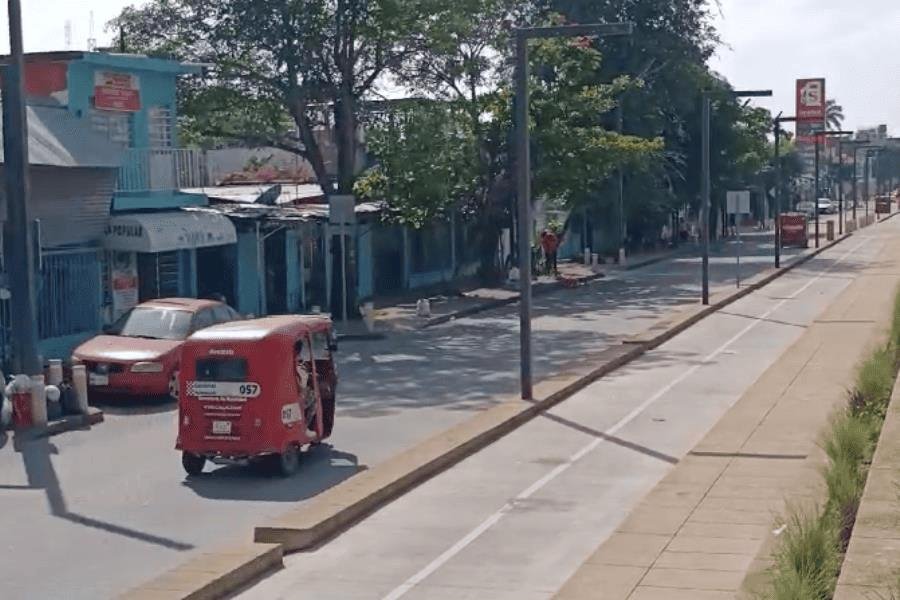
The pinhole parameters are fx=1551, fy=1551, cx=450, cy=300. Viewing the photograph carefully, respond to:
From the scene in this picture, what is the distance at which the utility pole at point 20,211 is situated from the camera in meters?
21.6

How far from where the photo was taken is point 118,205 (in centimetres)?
3328

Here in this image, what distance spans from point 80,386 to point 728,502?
11.0m

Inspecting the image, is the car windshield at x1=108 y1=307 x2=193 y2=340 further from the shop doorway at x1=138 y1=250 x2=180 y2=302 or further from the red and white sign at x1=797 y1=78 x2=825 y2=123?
the red and white sign at x1=797 y1=78 x2=825 y2=123

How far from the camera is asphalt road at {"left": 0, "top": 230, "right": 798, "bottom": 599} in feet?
45.2

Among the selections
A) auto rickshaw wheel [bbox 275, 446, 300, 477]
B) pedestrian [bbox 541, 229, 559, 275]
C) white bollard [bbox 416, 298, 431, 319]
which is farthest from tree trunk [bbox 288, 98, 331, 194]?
auto rickshaw wheel [bbox 275, 446, 300, 477]

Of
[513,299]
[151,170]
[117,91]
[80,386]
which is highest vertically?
[117,91]

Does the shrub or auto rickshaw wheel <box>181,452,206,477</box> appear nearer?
the shrub

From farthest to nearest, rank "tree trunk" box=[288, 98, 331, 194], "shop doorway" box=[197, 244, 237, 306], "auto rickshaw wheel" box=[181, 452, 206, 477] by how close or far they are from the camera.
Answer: "tree trunk" box=[288, 98, 331, 194] → "shop doorway" box=[197, 244, 237, 306] → "auto rickshaw wheel" box=[181, 452, 206, 477]

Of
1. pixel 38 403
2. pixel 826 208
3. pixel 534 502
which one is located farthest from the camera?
pixel 826 208

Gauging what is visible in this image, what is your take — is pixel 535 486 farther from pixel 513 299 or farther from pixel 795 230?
pixel 795 230

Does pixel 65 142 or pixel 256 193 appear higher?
pixel 65 142

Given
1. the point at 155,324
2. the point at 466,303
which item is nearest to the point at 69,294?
the point at 155,324

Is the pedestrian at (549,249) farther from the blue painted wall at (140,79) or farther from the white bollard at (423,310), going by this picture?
the blue painted wall at (140,79)

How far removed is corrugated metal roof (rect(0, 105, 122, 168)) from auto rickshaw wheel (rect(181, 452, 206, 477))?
A: 12.1 metres
